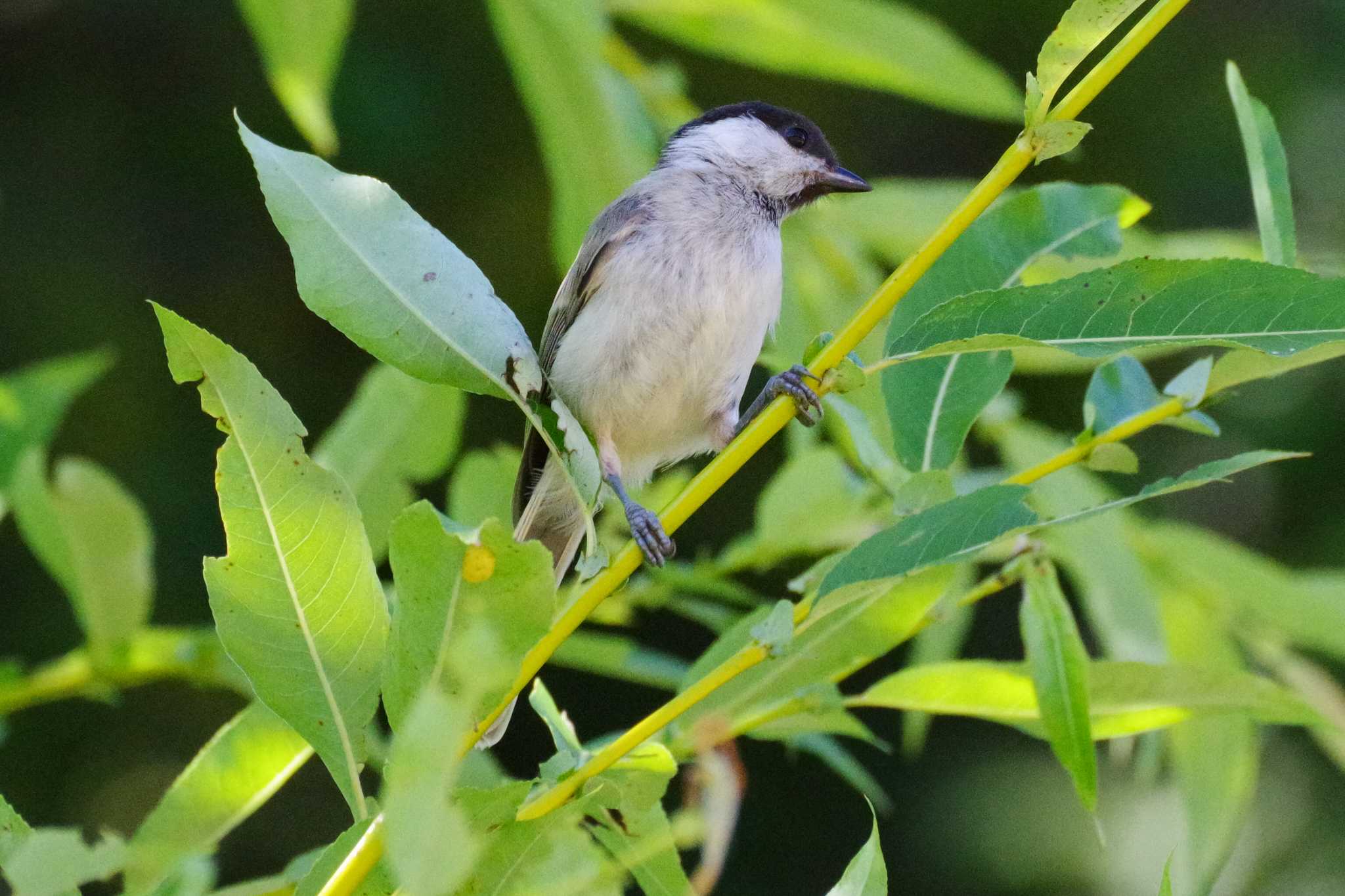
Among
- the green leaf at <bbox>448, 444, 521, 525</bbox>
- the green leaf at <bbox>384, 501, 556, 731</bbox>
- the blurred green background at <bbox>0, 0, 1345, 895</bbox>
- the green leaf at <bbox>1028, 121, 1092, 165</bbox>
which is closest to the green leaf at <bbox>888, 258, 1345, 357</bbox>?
the green leaf at <bbox>1028, 121, 1092, 165</bbox>

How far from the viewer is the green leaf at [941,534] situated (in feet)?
2.70

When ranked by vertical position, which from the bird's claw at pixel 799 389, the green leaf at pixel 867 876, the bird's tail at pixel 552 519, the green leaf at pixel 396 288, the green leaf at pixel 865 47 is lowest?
the bird's tail at pixel 552 519

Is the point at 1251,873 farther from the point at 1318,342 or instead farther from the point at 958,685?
the point at 1318,342

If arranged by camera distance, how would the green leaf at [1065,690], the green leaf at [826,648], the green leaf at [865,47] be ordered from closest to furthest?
1. the green leaf at [1065,690]
2. the green leaf at [826,648]
3. the green leaf at [865,47]

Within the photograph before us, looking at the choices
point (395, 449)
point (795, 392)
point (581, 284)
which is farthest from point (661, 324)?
point (795, 392)

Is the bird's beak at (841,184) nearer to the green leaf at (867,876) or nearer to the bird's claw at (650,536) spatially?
the bird's claw at (650,536)

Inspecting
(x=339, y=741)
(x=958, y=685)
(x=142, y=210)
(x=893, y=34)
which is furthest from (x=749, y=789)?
(x=339, y=741)

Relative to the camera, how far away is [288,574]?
0.80 meters

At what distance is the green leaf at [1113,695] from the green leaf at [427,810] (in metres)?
0.55

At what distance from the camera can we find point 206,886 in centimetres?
81

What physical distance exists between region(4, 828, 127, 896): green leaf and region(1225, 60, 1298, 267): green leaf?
792mm

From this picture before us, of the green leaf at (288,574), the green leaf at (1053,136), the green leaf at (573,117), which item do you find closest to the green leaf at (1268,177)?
the green leaf at (1053,136)

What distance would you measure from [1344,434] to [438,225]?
8.85 ft

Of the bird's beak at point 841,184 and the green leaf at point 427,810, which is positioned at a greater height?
the green leaf at point 427,810
